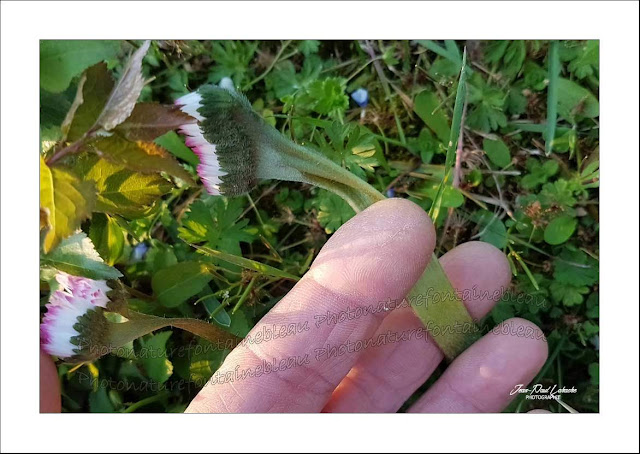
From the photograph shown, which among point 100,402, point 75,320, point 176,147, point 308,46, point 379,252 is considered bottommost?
point 100,402

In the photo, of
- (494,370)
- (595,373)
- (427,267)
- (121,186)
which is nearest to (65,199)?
(121,186)

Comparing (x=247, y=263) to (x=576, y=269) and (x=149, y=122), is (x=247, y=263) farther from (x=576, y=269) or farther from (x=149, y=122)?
(x=576, y=269)

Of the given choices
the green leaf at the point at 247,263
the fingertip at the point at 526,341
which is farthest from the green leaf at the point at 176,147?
the fingertip at the point at 526,341

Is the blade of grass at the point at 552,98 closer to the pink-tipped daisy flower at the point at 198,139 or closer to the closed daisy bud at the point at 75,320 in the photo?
the pink-tipped daisy flower at the point at 198,139

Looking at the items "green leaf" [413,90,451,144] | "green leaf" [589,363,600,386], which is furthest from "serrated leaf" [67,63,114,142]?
"green leaf" [589,363,600,386]

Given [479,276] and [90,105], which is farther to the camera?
[479,276]

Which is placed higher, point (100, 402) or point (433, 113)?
point (433, 113)
